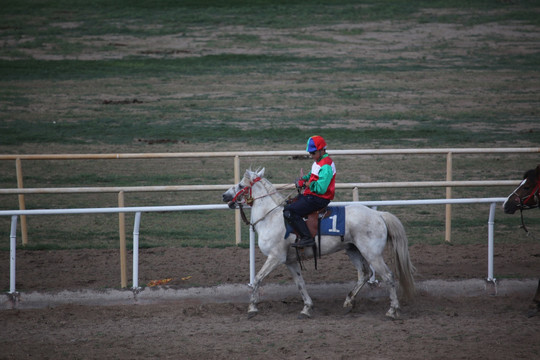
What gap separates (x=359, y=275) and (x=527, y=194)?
6.79ft

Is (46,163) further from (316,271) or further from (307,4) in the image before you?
(307,4)

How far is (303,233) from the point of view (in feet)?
24.1

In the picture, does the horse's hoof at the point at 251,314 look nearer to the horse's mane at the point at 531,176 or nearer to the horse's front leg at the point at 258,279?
the horse's front leg at the point at 258,279

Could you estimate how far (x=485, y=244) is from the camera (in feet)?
33.4

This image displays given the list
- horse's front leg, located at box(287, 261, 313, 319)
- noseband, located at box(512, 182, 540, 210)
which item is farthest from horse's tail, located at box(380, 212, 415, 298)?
noseband, located at box(512, 182, 540, 210)

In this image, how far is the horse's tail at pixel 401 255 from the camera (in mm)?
7402

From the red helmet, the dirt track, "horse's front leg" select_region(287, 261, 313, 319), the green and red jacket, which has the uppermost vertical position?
the red helmet

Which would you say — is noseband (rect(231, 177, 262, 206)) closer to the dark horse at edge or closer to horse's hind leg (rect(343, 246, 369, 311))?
horse's hind leg (rect(343, 246, 369, 311))

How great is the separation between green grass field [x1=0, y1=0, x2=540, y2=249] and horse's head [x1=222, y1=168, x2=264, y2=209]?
3128 millimetres

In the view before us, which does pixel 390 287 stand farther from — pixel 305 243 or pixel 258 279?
pixel 258 279

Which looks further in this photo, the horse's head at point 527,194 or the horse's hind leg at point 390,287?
the horse's head at point 527,194

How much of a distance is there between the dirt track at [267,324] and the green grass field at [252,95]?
157cm

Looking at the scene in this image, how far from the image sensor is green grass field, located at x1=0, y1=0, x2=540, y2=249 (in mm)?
12727

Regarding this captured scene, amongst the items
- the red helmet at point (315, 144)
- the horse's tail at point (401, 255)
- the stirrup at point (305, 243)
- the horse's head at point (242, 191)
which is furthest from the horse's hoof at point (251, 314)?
the red helmet at point (315, 144)
